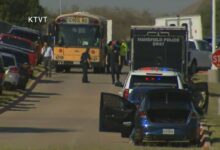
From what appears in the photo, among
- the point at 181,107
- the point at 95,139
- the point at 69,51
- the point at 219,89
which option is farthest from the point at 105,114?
the point at 69,51

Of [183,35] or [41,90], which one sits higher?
[183,35]

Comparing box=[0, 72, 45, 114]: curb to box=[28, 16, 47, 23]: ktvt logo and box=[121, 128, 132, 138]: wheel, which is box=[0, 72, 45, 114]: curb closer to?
box=[121, 128, 132, 138]: wheel

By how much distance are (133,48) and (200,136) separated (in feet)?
55.0

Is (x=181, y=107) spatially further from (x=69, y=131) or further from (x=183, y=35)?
(x=183, y=35)

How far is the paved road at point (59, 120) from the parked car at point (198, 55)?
Answer: 7.94m

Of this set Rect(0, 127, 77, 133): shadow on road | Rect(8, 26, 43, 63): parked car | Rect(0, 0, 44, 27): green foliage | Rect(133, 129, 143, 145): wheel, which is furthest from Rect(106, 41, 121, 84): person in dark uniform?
Rect(0, 0, 44, 27): green foliage

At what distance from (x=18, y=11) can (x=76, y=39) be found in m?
26.5

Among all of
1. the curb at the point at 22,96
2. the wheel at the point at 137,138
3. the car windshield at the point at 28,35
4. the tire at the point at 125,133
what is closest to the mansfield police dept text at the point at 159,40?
the curb at the point at 22,96

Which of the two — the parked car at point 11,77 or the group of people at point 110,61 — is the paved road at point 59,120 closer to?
the group of people at point 110,61

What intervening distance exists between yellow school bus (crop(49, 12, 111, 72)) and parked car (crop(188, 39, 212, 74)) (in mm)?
5221

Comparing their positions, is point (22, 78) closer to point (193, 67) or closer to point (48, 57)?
point (48, 57)

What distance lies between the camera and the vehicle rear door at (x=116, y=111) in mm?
20062

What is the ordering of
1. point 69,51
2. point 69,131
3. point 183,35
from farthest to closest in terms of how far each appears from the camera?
point 69,51 → point 183,35 → point 69,131

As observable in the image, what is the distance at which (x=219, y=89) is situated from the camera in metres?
37.9
